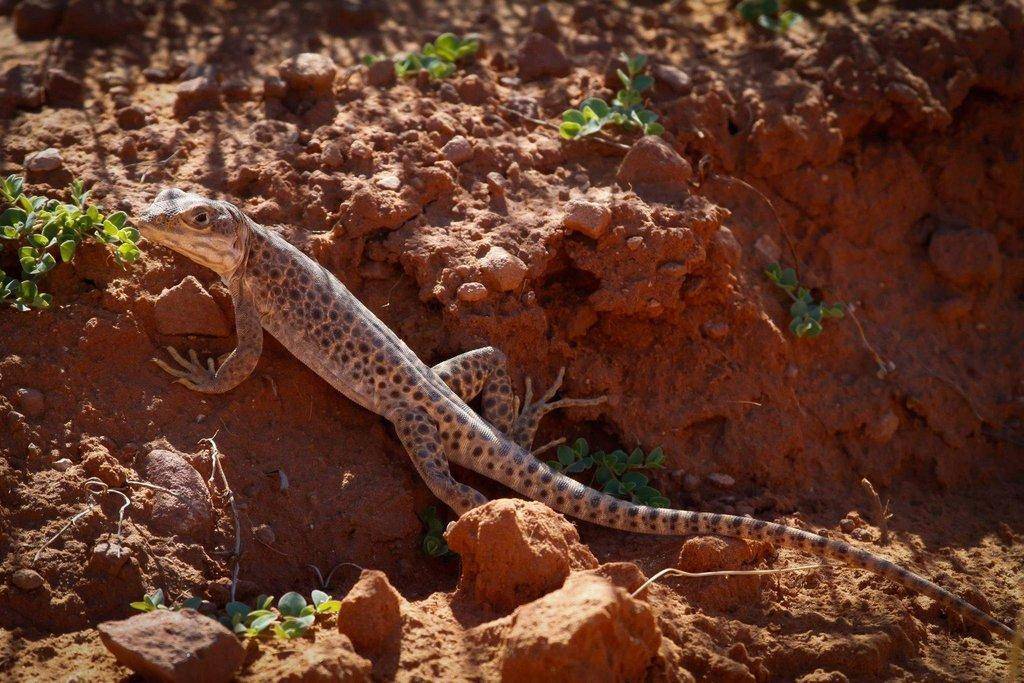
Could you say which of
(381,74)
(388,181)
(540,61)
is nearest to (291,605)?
(388,181)

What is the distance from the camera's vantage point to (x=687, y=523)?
5176 millimetres

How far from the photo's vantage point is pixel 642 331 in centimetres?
622

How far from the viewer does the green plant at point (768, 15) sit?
7.66 meters

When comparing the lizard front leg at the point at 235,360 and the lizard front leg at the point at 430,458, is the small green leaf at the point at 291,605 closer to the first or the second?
the lizard front leg at the point at 430,458

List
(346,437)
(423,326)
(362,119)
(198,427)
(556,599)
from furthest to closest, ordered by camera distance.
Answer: (362,119) → (423,326) → (346,437) → (198,427) → (556,599)

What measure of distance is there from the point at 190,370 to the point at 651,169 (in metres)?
3.31

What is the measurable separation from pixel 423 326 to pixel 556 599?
2.47 meters

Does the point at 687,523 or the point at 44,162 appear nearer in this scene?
the point at 687,523

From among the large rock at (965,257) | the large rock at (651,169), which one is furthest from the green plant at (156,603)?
the large rock at (965,257)

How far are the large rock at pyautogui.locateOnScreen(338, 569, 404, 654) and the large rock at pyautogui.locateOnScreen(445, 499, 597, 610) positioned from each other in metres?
0.53

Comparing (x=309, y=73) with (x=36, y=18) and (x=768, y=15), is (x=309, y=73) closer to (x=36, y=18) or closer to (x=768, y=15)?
(x=36, y=18)

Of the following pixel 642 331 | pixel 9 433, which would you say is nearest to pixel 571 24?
pixel 642 331

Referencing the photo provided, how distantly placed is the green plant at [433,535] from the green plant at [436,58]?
328 cm

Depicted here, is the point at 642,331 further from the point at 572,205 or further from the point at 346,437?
the point at 346,437
